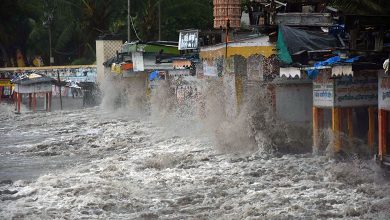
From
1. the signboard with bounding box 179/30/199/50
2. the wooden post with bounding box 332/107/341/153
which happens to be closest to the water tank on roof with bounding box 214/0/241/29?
the signboard with bounding box 179/30/199/50

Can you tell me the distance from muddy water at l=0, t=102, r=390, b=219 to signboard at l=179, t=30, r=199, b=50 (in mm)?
3862

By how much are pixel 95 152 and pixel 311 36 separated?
7.47 m

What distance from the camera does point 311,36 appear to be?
16109mm

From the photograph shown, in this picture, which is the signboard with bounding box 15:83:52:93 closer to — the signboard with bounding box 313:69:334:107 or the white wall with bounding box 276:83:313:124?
the white wall with bounding box 276:83:313:124

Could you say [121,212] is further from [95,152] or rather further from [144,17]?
[144,17]

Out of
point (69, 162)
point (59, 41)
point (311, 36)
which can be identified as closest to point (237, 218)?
→ point (311, 36)

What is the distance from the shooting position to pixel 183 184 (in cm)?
1421

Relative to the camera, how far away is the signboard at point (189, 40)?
78.4 ft

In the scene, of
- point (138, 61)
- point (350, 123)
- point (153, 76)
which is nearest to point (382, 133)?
point (350, 123)

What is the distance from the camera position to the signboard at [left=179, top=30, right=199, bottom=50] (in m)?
23.9

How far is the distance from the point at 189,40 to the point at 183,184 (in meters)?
10.9

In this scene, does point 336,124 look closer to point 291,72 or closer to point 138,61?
point 291,72

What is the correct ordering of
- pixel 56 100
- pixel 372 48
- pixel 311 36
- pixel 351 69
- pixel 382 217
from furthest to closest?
pixel 56 100 → pixel 311 36 → pixel 372 48 → pixel 351 69 → pixel 382 217

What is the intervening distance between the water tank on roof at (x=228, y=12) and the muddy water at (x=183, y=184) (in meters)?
4.23
